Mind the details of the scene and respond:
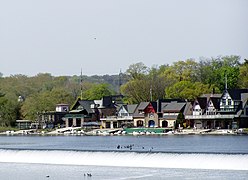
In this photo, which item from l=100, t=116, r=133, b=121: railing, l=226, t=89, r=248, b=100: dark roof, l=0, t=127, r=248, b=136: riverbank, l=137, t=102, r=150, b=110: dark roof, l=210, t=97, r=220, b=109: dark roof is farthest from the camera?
l=100, t=116, r=133, b=121: railing

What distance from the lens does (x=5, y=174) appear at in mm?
42188

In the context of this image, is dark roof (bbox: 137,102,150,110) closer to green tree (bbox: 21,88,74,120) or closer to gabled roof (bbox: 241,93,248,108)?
gabled roof (bbox: 241,93,248,108)

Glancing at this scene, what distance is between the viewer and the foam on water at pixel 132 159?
132 ft

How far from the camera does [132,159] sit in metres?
43.8

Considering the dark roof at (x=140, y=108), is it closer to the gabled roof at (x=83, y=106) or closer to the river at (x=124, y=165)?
the gabled roof at (x=83, y=106)

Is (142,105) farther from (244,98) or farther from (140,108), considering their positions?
(244,98)

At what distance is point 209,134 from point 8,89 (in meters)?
51.9

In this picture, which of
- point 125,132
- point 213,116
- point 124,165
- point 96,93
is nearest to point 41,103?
point 96,93

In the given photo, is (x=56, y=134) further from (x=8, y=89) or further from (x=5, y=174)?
(x=5, y=174)

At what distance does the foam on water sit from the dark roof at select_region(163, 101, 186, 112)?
3941cm

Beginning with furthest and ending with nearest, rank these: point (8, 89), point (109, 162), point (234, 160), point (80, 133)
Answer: point (8, 89) < point (80, 133) < point (109, 162) < point (234, 160)

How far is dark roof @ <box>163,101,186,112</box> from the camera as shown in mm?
88500

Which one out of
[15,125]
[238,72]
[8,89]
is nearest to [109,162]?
[238,72]

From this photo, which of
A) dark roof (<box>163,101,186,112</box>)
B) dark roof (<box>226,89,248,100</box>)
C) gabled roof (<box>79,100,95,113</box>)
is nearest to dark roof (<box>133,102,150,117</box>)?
dark roof (<box>163,101,186,112</box>)
